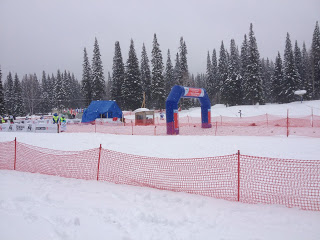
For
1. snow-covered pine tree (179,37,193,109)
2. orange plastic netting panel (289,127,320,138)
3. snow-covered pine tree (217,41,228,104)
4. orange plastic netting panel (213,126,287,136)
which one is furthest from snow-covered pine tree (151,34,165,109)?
orange plastic netting panel (289,127,320,138)

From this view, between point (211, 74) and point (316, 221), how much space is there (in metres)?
64.1

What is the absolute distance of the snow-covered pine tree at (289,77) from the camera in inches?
1788

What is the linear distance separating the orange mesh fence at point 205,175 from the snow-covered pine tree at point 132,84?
122 feet

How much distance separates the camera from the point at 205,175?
6.86 meters

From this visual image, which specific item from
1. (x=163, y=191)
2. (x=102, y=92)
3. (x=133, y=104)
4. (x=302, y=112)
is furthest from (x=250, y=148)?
(x=102, y=92)

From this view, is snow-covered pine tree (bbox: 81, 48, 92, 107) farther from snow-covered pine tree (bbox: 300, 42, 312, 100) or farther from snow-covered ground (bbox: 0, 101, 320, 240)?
snow-covered pine tree (bbox: 300, 42, 312, 100)

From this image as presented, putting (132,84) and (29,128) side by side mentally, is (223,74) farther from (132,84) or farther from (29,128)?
(29,128)

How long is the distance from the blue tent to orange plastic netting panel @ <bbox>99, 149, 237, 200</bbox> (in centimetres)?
2083

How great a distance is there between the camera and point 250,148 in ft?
36.4

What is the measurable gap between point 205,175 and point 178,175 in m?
0.81

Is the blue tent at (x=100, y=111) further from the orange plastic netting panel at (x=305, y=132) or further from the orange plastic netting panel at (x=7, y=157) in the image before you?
the orange plastic netting panel at (x=305, y=132)

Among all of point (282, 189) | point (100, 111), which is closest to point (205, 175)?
point (282, 189)

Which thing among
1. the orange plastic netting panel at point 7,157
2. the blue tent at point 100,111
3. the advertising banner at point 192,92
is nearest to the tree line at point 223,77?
the blue tent at point 100,111

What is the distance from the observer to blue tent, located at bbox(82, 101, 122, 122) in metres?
28.5
